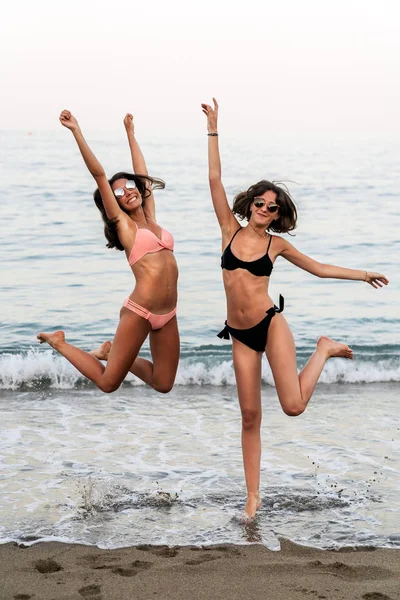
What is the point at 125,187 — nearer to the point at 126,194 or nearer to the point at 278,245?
the point at 126,194

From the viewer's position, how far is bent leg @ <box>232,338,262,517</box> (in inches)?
247

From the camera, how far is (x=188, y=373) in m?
11.8

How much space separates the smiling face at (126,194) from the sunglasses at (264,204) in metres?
0.90

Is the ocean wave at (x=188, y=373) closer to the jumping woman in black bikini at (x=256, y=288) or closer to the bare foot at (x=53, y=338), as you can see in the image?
the bare foot at (x=53, y=338)

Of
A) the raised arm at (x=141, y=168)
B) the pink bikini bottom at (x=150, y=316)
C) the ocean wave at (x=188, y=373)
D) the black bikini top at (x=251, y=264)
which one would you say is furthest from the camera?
the ocean wave at (x=188, y=373)

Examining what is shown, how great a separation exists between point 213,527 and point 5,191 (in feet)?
71.0

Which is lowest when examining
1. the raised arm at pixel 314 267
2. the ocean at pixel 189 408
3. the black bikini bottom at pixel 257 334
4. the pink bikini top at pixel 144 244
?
the ocean at pixel 189 408

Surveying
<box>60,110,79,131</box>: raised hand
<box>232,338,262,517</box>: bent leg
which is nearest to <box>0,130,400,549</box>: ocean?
<box>232,338,262,517</box>: bent leg

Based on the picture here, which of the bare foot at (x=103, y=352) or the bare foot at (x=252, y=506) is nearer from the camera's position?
the bare foot at (x=252, y=506)

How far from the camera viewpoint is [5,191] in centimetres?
2647

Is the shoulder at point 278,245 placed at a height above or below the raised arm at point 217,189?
below

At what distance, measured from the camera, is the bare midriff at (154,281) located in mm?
6527

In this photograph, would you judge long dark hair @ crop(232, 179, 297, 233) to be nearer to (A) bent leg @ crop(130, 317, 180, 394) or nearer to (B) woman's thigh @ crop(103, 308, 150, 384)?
(A) bent leg @ crop(130, 317, 180, 394)

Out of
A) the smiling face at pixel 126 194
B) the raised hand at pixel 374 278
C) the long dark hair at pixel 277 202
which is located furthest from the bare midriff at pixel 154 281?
the raised hand at pixel 374 278
